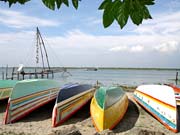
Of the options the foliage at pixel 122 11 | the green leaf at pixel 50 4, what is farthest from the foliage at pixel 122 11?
the green leaf at pixel 50 4

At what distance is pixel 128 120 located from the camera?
9750 mm

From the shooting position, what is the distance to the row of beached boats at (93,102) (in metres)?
8.72

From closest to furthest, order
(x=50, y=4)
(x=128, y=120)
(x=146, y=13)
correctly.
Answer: (x=146, y=13)
(x=50, y=4)
(x=128, y=120)

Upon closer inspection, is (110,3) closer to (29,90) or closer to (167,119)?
(167,119)

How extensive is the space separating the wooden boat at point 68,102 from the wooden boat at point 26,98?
4.20 feet

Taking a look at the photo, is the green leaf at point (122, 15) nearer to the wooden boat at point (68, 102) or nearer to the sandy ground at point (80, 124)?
the sandy ground at point (80, 124)

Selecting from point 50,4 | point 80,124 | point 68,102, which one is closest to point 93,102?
point 68,102

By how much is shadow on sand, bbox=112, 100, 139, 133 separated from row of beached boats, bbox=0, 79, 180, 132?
0.76 feet

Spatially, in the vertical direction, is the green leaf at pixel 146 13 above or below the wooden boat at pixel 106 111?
above

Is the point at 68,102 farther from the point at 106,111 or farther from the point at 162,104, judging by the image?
the point at 162,104

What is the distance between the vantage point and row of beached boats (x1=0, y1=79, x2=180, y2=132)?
28.6 feet

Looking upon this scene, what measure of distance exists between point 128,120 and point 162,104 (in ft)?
4.91

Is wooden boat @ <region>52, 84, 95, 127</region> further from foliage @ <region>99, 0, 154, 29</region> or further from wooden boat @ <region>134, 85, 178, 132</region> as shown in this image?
foliage @ <region>99, 0, 154, 29</region>

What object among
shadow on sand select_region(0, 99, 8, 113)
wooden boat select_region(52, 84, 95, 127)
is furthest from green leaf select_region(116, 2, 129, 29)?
shadow on sand select_region(0, 99, 8, 113)
